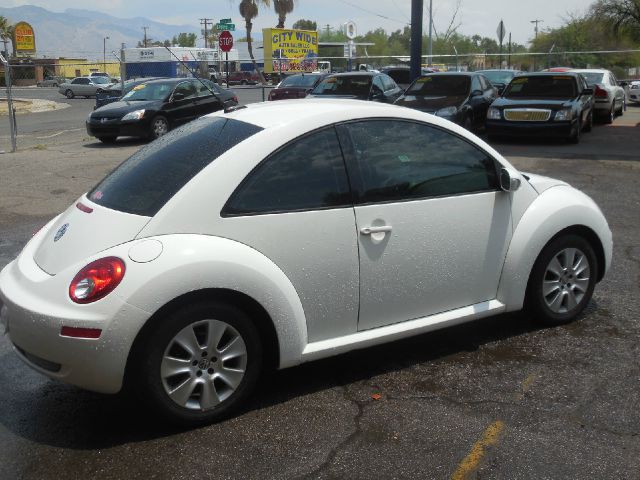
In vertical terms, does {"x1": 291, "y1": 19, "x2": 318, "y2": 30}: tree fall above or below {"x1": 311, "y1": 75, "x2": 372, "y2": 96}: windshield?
above

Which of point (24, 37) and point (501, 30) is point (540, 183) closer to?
point (501, 30)

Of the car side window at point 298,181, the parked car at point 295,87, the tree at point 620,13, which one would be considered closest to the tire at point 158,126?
the parked car at point 295,87

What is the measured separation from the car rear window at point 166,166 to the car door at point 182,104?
41.1 ft

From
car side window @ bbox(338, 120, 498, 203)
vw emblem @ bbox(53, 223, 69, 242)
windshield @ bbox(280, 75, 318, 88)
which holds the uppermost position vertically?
windshield @ bbox(280, 75, 318, 88)

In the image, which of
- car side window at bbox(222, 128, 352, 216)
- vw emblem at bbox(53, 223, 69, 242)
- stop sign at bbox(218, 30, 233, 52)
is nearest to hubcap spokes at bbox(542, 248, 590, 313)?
car side window at bbox(222, 128, 352, 216)

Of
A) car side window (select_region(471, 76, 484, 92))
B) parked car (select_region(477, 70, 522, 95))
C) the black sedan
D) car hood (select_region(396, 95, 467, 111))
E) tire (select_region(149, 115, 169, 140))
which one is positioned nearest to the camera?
car hood (select_region(396, 95, 467, 111))

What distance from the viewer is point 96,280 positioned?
10.5ft

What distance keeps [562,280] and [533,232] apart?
1.59ft

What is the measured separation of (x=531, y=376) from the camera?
4.02m

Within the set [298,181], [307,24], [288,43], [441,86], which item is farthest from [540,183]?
[307,24]

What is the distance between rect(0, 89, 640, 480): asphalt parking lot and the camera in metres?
3.14

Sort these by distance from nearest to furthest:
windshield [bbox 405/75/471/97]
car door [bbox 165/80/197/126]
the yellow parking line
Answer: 1. the yellow parking line
2. windshield [bbox 405/75/471/97]
3. car door [bbox 165/80/197/126]

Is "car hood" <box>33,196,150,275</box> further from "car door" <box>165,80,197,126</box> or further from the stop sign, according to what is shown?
the stop sign

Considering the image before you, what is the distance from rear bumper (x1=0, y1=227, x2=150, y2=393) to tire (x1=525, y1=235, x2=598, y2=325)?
257 centimetres
